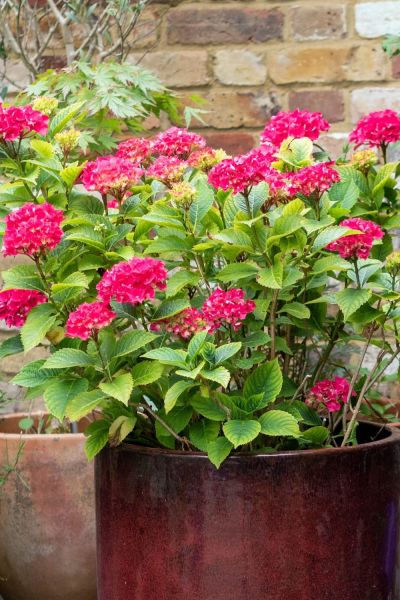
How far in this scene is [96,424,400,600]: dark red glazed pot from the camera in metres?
1.17

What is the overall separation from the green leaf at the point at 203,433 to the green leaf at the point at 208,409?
16mm

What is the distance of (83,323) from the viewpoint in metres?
1.11

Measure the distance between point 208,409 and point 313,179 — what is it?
30 centimetres

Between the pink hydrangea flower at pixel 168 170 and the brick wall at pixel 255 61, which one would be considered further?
the brick wall at pixel 255 61

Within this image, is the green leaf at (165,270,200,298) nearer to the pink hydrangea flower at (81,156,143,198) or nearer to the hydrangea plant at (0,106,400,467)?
the hydrangea plant at (0,106,400,467)

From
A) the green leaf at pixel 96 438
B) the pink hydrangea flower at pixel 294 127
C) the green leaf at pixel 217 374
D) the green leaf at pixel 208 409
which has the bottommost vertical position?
the green leaf at pixel 96 438

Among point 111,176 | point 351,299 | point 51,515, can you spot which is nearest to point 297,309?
point 351,299

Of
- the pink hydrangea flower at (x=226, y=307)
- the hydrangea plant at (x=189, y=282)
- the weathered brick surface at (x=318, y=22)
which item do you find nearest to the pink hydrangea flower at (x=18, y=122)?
the hydrangea plant at (x=189, y=282)

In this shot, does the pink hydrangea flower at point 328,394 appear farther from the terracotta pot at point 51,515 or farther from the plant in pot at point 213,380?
the terracotta pot at point 51,515

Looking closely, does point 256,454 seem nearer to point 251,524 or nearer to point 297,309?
point 251,524

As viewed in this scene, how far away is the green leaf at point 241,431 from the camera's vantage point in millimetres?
1126

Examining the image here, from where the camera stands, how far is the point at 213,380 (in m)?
1.19

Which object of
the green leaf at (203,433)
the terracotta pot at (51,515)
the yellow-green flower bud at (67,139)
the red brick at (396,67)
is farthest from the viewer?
the red brick at (396,67)

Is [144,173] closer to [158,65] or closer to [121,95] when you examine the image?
[121,95]
